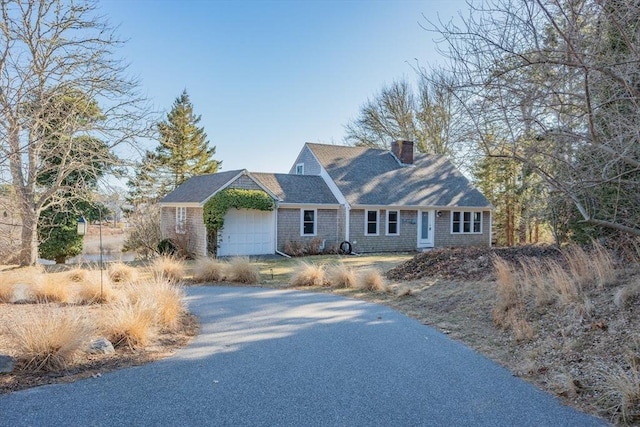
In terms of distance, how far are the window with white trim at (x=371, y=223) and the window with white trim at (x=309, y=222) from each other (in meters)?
2.63

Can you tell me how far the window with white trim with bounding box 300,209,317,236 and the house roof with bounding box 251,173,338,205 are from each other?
1.90ft

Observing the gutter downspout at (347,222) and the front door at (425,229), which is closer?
the gutter downspout at (347,222)

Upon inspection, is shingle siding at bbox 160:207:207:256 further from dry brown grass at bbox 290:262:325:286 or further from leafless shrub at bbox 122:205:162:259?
dry brown grass at bbox 290:262:325:286

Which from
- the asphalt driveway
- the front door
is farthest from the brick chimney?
the asphalt driveway

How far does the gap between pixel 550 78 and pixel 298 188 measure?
1769 centimetres

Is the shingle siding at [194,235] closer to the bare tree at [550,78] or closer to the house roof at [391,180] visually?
the house roof at [391,180]

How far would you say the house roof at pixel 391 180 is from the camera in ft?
73.8

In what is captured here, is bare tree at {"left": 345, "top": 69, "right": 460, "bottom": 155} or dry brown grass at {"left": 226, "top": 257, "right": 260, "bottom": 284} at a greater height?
bare tree at {"left": 345, "top": 69, "right": 460, "bottom": 155}

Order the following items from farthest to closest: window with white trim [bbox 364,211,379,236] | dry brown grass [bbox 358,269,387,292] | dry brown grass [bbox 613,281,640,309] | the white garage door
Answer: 1. window with white trim [bbox 364,211,379,236]
2. the white garage door
3. dry brown grass [bbox 358,269,387,292]
4. dry brown grass [bbox 613,281,640,309]

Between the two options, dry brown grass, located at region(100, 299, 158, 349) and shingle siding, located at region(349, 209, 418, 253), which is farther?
shingle siding, located at region(349, 209, 418, 253)

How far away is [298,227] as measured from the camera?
69.3 ft

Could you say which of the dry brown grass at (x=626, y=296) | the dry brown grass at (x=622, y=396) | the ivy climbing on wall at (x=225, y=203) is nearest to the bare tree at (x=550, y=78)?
the dry brown grass at (x=622, y=396)

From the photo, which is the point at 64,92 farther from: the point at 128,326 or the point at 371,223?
the point at 371,223

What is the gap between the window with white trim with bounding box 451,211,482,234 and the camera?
2453 cm
